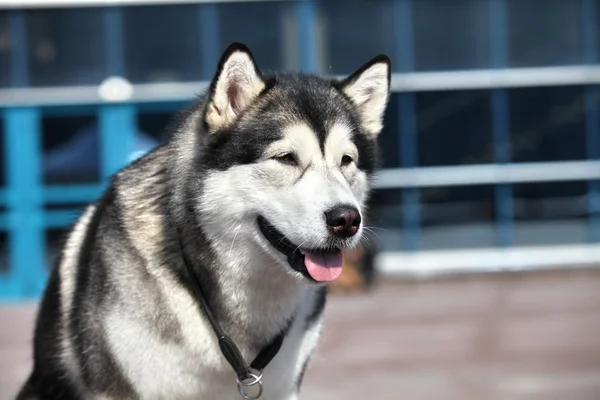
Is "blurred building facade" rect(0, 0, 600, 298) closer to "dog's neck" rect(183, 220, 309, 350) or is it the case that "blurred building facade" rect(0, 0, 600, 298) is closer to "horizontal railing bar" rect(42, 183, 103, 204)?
"horizontal railing bar" rect(42, 183, 103, 204)

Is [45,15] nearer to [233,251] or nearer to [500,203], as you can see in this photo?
[500,203]

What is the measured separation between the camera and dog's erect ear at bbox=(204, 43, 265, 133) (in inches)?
145

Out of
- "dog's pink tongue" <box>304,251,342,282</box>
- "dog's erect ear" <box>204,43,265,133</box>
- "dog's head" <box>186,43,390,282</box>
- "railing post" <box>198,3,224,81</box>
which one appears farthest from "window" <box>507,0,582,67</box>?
"dog's pink tongue" <box>304,251,342,282</box>

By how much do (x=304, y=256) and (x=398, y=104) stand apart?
37.5 feet

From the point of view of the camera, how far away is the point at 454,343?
30.7 feet

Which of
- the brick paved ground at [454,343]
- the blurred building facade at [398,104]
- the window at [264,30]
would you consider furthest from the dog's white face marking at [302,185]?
the window at [264,30]

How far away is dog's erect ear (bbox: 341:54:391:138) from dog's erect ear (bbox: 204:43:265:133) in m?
0.47

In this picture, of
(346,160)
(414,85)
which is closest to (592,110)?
(414,85)

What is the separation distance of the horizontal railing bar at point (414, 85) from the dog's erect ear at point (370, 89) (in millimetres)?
10157

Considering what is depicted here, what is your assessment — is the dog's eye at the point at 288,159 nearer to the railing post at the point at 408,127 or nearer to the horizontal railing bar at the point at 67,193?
the horizontal railing bar at the point at 67,193

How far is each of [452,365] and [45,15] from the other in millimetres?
8974

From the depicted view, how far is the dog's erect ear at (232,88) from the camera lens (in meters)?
3.69

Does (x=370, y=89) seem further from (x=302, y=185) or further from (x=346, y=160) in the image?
(x=302, y=185)

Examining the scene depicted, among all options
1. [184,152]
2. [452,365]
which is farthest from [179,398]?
[452,365]
